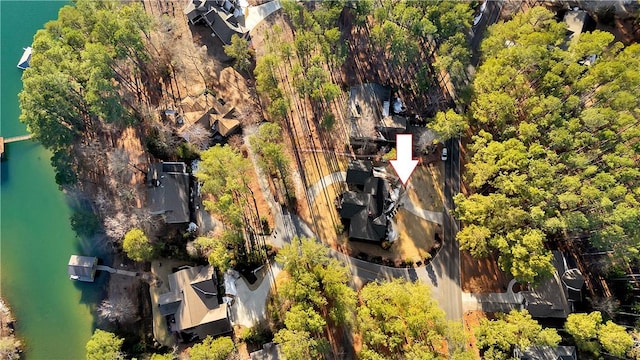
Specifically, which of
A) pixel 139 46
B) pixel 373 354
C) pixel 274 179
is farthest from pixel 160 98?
pixel 373 354

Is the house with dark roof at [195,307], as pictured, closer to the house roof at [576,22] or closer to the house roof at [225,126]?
the house roof at [225,126]

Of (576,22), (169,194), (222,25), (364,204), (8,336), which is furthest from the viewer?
(222,25)

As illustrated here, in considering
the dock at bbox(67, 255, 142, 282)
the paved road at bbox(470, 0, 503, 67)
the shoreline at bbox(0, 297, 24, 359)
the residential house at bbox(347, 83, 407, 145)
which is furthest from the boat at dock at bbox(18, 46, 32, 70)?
the paved road at bbox(470, 0, 503, 67)

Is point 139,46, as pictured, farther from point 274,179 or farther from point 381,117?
point 381,117

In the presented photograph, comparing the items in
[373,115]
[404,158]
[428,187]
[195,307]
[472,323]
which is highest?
[373,115]

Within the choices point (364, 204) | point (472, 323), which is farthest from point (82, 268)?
point (472, 323)

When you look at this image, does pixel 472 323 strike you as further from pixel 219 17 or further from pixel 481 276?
pixel 219 17
